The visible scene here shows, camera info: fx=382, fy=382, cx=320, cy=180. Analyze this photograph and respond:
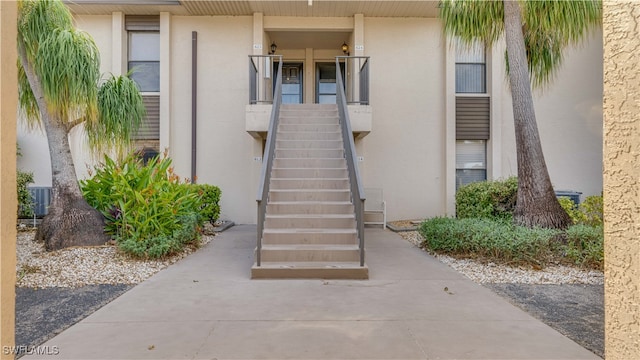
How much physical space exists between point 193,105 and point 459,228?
296 inches

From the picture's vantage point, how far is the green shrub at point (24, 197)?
8984mm

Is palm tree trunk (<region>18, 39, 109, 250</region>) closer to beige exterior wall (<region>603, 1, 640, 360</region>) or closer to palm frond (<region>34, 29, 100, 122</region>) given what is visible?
palm frond (<region>34, 29, 100, 122</region>)

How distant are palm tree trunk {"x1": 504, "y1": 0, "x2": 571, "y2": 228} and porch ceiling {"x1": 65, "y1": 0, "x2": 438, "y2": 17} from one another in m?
3.67

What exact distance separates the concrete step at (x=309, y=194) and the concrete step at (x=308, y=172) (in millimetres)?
592

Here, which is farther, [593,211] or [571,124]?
[571,124]

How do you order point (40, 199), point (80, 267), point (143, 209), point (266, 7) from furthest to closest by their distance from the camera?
1. point (266, 7)
2. point (40, 199)
3. point (143, 209)
4. point (80, 267)

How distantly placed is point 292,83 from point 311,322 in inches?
384

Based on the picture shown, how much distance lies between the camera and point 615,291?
133 centimetres

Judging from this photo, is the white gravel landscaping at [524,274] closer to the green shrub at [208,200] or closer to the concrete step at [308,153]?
the concrete step at [308,153]

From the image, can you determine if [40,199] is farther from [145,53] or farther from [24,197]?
[145,53]

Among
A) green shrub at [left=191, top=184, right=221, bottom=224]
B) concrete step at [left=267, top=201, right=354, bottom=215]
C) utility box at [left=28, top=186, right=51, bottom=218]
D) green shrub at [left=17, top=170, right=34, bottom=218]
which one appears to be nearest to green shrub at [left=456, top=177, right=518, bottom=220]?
concrete step at [left=267, top=201, right=354, bottom=215]

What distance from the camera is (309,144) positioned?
7.97 m

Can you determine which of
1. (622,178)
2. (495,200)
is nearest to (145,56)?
(495,200)

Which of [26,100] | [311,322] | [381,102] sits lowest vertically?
[311,322]
